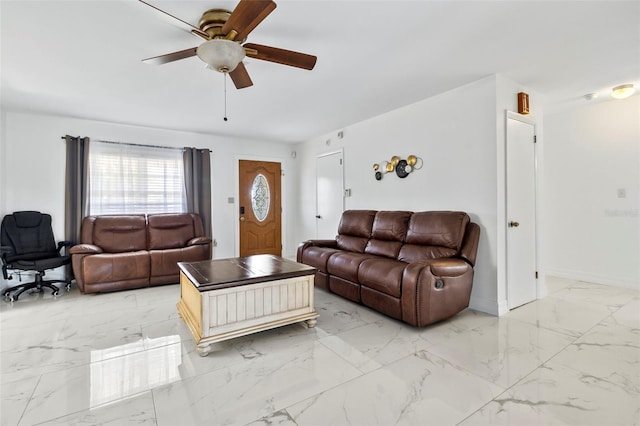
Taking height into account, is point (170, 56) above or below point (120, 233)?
above

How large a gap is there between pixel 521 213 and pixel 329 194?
3025 mm

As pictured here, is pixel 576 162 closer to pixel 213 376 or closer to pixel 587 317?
pixel 587 317

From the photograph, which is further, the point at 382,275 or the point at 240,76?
the point at 382,275

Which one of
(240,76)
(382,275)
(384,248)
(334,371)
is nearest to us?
(334,371)

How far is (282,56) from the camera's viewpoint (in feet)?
7.11

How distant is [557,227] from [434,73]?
326 centimetres

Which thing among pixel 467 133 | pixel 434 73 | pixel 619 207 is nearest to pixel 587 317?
pixel 619 207

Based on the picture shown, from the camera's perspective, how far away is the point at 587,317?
2.94 m

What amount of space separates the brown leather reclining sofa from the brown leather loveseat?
6.10 ft

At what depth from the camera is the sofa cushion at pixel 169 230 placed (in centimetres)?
459

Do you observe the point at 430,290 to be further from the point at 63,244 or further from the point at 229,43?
the point at 63,244

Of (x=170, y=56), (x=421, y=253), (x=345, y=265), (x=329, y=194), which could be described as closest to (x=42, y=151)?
(x=170, y=56)

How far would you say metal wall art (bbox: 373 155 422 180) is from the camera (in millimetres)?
3875

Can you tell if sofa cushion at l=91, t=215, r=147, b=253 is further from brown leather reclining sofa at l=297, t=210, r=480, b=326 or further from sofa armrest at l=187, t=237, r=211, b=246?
brown leather reclining sofa at l=297, t=210, r=480, b=326
